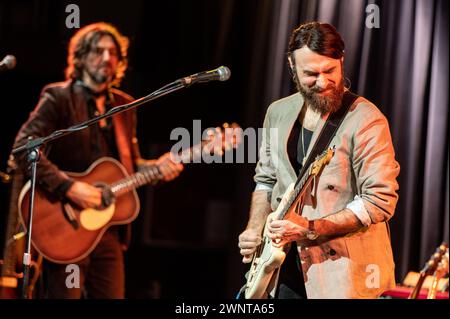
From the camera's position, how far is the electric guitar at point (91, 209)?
501 cm

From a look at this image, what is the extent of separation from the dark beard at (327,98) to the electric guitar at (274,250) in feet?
0.66

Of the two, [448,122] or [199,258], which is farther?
[199,258]

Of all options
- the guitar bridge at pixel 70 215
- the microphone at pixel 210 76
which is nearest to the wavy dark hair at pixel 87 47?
the guitar bridge at pixel 70 215

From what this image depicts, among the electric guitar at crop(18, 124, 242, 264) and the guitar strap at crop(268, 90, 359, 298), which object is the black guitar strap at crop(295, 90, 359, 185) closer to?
the guitar strap at crop(268, 90, 359, 298)

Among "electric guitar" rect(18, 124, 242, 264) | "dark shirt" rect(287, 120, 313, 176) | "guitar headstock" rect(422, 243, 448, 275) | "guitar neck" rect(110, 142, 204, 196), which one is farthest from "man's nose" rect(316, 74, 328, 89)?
"guitar neck" rect(110, 142, 204, 196)

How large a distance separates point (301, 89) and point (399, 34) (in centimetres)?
180

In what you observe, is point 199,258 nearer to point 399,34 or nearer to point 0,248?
point 0,248

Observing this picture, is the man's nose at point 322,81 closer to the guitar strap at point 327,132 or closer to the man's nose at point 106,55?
the guitar strap at point 327,132

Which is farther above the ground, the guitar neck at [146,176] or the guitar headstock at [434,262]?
the guitar neck at [146,176]

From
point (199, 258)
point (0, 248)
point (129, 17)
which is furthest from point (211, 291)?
point (129, 17)

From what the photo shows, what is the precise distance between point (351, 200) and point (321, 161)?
0.25m

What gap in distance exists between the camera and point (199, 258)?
7.10m
